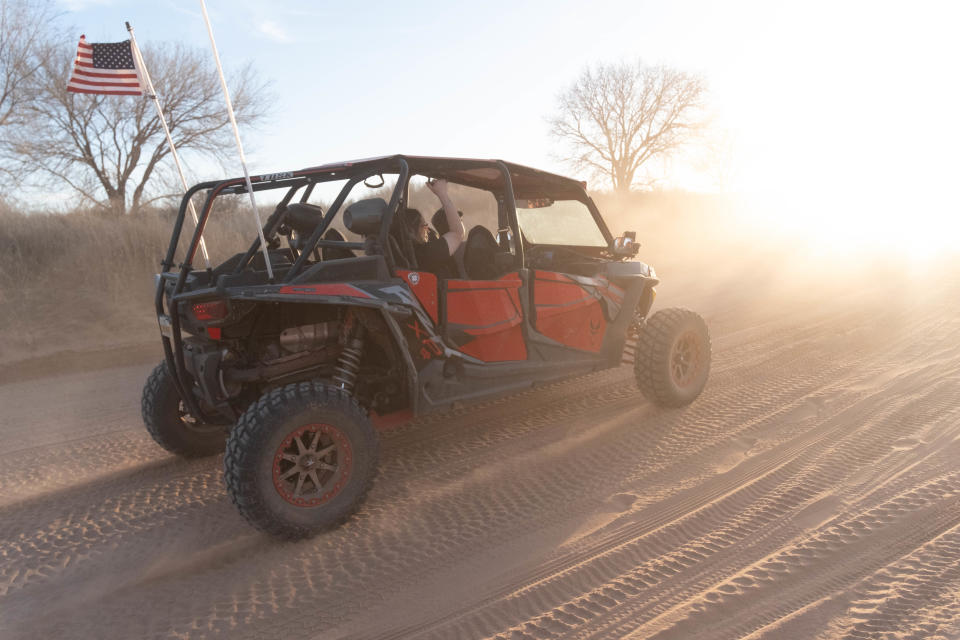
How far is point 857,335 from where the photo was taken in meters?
7.51

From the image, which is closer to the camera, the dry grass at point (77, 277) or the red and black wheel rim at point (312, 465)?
the red and black wheel rim at point (312, 465)

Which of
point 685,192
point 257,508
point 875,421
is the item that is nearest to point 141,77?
point 257,508

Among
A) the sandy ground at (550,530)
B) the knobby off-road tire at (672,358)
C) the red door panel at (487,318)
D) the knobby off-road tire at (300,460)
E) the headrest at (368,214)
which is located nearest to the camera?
the sandy ground at (550,530)

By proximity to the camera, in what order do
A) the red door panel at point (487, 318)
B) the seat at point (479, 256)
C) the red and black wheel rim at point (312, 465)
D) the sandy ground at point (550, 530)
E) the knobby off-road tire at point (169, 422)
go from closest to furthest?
the sandy ground at point (550, 530) < the red and black wheel rim at point (312, 465) < the red door panel at point (487, 318) < the knobby off-road tire at point (169, 422) < the seat at point (479, 256)

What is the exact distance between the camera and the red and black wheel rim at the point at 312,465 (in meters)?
3.27

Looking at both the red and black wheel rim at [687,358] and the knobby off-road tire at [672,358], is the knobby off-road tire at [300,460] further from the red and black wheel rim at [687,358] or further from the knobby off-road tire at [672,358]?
the red and black wheel rim at [687,358]

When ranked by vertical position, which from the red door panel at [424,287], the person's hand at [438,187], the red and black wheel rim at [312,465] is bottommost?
the red and black wheel rim at [312,465]

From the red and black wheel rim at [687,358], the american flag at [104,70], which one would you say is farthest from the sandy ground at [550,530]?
the american flag at [104,70]

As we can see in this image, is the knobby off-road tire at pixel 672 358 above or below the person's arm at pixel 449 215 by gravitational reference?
below

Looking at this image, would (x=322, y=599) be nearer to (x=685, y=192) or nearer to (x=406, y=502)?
(x=406, y=502)

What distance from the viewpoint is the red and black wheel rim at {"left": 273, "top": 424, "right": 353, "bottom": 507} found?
3.27 meters

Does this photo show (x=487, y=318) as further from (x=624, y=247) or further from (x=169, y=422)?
(x=169, y=422)

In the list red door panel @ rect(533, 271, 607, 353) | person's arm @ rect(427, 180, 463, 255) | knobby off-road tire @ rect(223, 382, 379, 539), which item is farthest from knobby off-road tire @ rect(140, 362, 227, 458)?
red door panel @ rect(533, 271, 607, 353)

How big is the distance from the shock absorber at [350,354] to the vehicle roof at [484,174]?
933 mm
